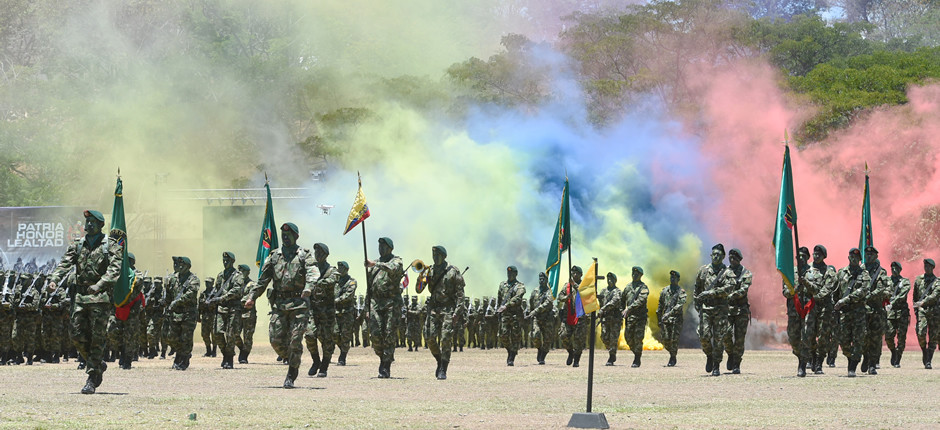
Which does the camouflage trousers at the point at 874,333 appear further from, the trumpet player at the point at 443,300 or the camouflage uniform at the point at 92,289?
the camouflage uniform at the point at 92,289

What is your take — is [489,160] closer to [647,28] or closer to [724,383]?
[647,28]

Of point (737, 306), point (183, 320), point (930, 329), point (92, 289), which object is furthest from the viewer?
point (930, 329)

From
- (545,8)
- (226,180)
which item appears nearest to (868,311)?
(226,180)

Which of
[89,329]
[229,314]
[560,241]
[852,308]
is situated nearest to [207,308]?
[229,314]

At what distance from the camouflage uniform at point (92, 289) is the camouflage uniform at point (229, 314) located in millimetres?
8201

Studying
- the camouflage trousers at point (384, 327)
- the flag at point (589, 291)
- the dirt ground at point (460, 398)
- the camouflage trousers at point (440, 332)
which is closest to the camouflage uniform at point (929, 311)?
the dirt ground at point (460, 398)

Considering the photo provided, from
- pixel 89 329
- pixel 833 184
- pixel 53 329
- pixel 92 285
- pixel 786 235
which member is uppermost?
pixel 833 184

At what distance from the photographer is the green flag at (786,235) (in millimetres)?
19438

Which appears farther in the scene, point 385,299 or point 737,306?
point 737,306

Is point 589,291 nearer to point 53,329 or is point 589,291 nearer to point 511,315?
point 53,329

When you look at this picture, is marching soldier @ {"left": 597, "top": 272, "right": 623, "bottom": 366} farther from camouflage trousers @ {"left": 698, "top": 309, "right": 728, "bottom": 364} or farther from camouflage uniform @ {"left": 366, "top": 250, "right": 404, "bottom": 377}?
camouflage uniform @ {"left": 366, "top": 250, "right": 404, "bottom": 377}

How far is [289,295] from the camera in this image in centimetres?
1650

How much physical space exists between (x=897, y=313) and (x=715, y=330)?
6529mm

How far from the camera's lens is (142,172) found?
73188mm
